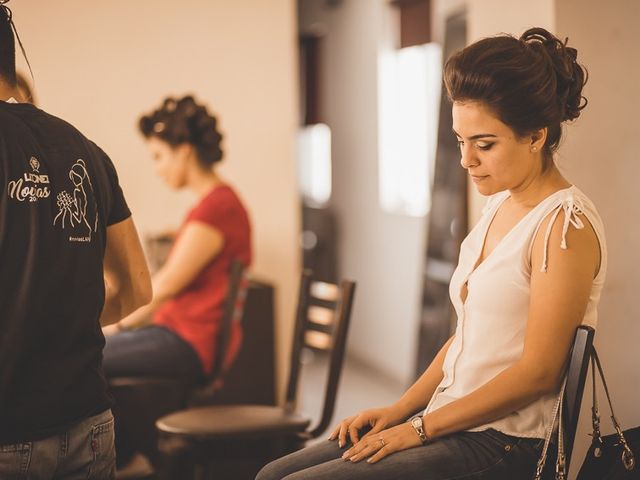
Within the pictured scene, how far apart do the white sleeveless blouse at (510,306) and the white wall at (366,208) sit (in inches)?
134

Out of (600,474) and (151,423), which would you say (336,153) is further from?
(600,474)

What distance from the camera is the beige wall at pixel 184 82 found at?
4016 millimetres

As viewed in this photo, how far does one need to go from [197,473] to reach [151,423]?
970 millimetres

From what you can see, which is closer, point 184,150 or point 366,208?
point 184,150

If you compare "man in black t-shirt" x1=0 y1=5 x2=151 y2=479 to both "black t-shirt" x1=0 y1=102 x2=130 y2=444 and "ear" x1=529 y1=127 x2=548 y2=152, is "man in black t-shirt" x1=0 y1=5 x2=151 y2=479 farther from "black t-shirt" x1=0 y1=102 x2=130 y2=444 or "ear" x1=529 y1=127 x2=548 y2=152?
"ear" x1=529 y1=127 x2=548 y2=152

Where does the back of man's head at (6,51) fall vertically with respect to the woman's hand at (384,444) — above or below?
above

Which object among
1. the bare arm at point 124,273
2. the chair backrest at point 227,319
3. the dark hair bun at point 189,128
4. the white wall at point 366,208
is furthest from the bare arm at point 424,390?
the white wall at point 366,208

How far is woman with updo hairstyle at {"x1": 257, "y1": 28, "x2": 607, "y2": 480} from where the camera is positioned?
4.99ft

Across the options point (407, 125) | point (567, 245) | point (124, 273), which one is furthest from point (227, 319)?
point (407, 125)

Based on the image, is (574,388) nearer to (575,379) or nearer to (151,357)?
(575,379)

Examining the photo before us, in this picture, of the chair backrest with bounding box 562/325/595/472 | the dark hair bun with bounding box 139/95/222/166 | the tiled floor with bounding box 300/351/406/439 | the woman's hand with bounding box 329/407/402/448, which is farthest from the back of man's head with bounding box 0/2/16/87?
the tiled floor with bounding box 300/351/406/439

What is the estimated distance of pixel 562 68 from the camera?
159cm

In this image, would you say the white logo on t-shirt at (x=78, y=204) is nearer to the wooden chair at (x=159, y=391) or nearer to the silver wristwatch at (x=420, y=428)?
the silver wristwatch at (x=420, y=428)

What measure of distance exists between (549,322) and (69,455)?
0.82 m
